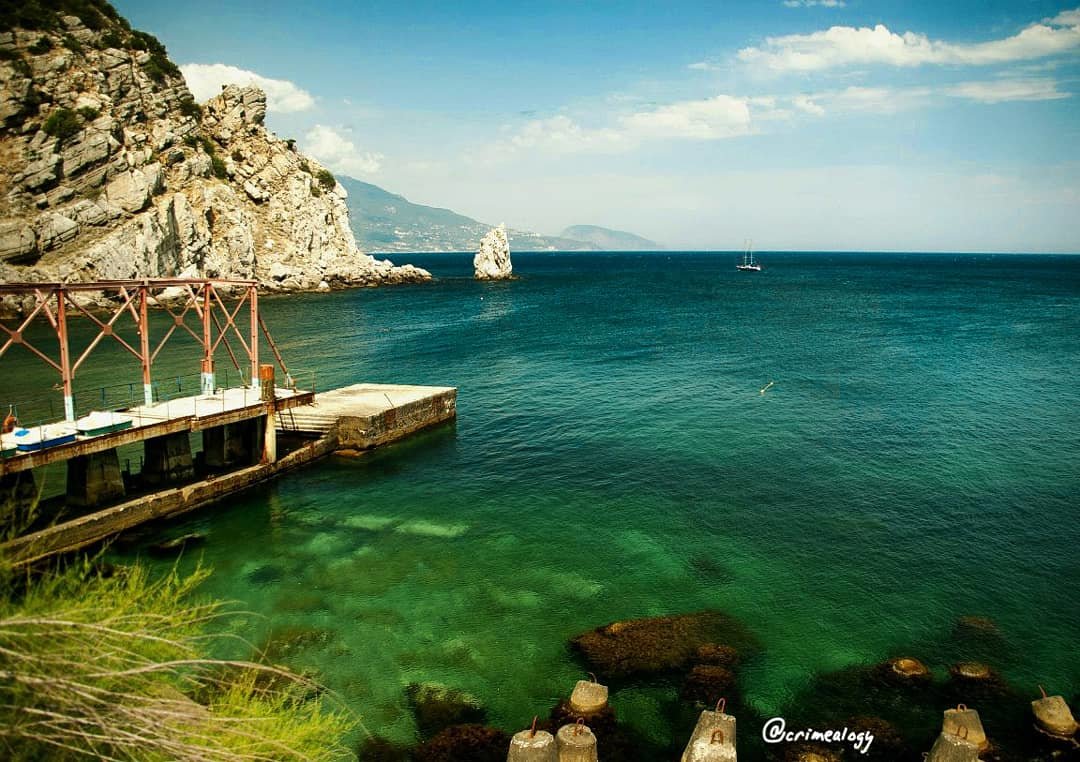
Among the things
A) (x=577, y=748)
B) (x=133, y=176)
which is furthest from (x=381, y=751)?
(x=133, y=176)

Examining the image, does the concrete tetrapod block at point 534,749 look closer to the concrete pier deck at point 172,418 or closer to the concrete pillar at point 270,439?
the concrete pier deck at point 172,418

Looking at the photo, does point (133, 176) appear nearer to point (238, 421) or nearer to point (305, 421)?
point (305, 421)

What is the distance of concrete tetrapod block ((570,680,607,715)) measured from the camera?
17203 millimetres

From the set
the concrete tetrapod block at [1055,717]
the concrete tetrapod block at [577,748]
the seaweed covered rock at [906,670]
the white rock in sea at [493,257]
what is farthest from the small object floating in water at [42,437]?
the white rock in sea at [493,257]

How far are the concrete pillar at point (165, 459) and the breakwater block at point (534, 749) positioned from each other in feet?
82.8

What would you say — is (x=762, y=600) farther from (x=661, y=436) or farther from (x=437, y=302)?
(x=437, y=302)

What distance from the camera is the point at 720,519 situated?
30125mm

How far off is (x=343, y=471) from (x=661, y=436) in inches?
758

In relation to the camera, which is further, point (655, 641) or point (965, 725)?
point (655, 641)

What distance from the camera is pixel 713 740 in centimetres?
1372

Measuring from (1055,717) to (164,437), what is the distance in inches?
1346

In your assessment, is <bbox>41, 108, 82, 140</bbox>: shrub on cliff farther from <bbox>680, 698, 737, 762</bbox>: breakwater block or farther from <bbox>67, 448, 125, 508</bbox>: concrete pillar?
<bbox>680, 698, 737, 762</bbox>: breakwater block

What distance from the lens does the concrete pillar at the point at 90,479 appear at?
28.5 meters

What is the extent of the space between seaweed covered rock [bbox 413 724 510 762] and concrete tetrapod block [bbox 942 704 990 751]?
10.1 meters
